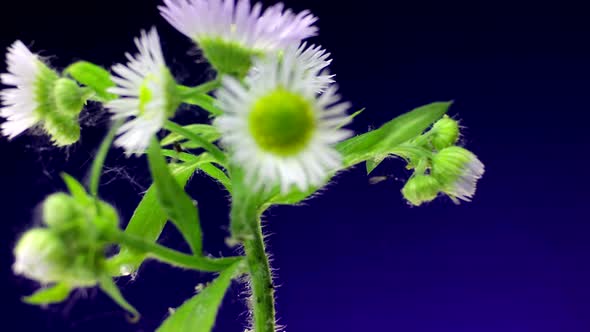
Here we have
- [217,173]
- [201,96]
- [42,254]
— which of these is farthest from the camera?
[217,173]

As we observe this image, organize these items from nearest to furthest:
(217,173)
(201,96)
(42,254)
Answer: (42,254)
(201,96)
(217,173)

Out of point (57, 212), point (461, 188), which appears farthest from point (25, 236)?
point (461, 188)

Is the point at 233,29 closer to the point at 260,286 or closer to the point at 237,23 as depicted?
the point at 237,23

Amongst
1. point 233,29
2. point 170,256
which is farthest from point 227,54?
point 170,256

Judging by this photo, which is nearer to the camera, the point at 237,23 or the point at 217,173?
the point at 237,23

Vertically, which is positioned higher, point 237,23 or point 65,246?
point 237,23

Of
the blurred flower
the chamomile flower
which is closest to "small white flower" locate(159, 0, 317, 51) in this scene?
the chamomile flower
